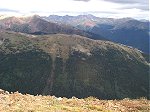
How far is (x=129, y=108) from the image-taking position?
87.5 feet

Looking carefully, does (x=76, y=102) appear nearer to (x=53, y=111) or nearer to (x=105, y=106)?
(x=105, y=106)

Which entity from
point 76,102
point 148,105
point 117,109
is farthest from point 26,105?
point 148,105

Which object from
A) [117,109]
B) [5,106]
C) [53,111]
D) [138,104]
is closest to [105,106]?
[117,109]

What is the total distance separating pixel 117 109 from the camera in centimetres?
2520

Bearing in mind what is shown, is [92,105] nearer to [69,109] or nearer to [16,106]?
[69,109]

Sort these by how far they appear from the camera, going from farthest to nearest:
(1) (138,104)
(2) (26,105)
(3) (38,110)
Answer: (1) (138,104) → (2) (26,105) → (3) (38,110)

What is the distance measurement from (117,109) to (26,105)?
7.15 meters

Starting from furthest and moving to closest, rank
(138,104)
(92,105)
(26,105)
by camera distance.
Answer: (138,104)
(92,105)
(26,105)

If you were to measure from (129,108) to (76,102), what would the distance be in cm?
435

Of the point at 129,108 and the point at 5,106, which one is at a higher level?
the point at 5,106

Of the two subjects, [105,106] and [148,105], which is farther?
[148,105]

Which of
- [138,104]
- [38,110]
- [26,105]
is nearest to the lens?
[38,110]

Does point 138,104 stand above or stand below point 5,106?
below

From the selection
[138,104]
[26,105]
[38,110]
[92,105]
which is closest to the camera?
[38,110]
